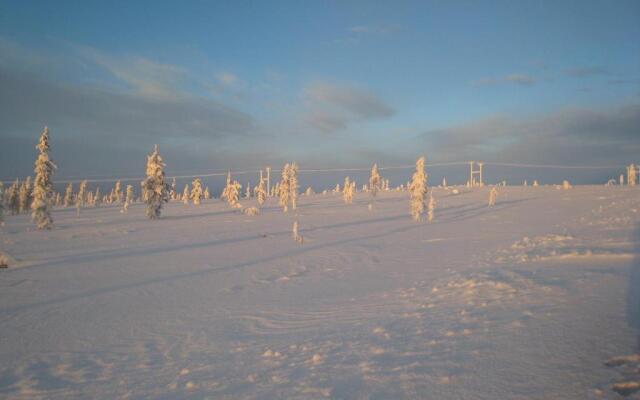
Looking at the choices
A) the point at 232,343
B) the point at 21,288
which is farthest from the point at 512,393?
the point at 21,288

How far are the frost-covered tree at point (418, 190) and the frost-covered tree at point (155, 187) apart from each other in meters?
30.9

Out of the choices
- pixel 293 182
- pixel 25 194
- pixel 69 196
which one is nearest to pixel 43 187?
pixel 293 182

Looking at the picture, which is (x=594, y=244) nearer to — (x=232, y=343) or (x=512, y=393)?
(x=512, y=393)

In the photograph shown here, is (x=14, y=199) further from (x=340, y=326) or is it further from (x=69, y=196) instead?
(x=340, y=326)

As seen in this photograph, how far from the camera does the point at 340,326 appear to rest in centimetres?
858

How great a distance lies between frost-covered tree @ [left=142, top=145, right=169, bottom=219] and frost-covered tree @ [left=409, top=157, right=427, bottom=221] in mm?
30893

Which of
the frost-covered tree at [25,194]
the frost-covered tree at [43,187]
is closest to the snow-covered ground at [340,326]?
the frost-covered tree at [43,187]

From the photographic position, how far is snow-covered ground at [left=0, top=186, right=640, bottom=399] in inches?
210

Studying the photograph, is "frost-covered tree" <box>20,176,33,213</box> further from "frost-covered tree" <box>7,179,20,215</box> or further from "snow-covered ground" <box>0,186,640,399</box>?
"snow-covered ground" <box>0,186,640,399</box>

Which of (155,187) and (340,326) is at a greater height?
(155,187)

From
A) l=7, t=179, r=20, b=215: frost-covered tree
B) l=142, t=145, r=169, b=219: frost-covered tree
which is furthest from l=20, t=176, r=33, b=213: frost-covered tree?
l=142, t=145, r=169, b=219: frost-covered tree

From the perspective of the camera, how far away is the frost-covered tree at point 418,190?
37766mm

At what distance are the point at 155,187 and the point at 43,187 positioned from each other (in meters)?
11.8

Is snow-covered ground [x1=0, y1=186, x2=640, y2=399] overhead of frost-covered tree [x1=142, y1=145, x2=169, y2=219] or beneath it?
beneath
